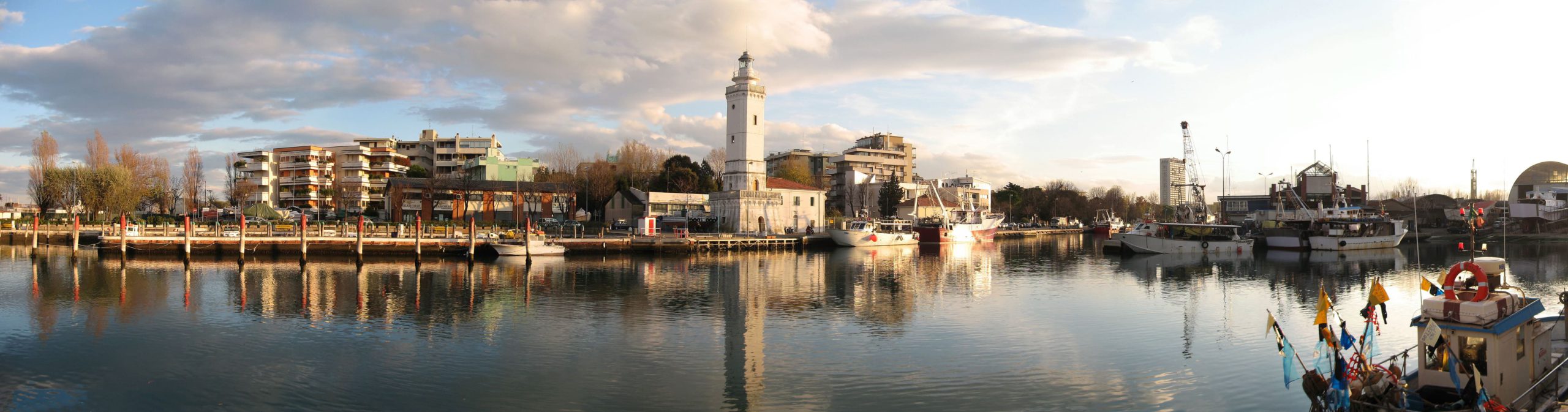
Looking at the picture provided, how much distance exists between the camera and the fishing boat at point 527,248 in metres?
46.6

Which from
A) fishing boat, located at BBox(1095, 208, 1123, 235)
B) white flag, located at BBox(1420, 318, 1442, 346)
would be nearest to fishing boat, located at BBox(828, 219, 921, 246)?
fishing boat, located at BBox(1095, 208, 1123, 235)

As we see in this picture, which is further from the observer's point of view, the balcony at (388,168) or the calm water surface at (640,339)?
the balcony at (388,168)

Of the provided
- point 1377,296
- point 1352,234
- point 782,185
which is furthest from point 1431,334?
point 782,185

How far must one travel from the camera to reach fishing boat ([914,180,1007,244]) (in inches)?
2884

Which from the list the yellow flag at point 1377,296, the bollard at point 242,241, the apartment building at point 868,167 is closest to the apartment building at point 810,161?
the apartment building at point 868,167

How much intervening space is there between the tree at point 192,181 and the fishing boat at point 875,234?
61.5 metres

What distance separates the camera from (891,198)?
97.2 metres

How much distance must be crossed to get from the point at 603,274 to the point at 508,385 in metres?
22.8

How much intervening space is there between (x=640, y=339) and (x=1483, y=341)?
16.1 m

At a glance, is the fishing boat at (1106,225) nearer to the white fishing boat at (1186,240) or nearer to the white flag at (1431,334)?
the white fishing boat at (1186,240)

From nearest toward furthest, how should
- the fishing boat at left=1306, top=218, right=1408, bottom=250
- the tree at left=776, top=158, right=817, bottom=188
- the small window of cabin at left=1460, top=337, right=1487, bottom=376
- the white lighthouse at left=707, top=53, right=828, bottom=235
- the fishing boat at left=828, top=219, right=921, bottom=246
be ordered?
the small window of cabin at left=1460, top=337, right=1487, bottom=376, the fishing boat at left=1306, top=218, right=1408, bottom=250, the fishing boat at left=828, top=219, right=921, bottom=246, the white lighthouse at left=707, top=53, right=828, bottom=235, the tree at left=776, top=158, right=817, bottom=188

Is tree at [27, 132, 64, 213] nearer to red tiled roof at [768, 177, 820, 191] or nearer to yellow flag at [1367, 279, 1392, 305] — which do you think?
red tiled roof at [768, 177, 820, 191]

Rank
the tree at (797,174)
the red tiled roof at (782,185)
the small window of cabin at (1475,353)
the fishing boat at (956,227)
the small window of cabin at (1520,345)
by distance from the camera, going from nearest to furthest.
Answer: the small window of cabin at (1475,353) < the small window of cabin at (1520,345) < the fishing boat at (956,227) < the red tiled roof at (782,185) < the tree at (797,174)

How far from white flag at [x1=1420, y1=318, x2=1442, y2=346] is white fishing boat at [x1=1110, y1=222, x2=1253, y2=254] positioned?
52.1m
